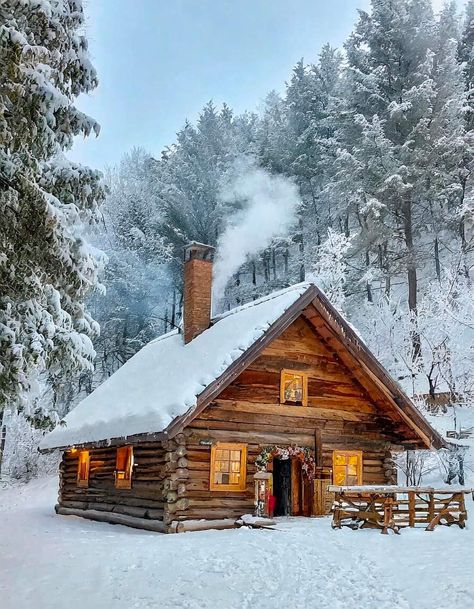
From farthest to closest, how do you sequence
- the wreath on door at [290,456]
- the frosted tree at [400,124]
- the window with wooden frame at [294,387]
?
the frosted tree at [400,124] → the window with wooden frame at [294,387] → the wreath on door at [290,456]

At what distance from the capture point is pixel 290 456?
17312 millimetres


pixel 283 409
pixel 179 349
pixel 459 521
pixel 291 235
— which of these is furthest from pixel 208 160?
pixel 459 521

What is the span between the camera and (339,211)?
1588 inches

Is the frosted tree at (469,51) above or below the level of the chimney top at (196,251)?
above

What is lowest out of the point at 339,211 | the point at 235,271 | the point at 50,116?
the point at 50,116

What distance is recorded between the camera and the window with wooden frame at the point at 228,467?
617 inches

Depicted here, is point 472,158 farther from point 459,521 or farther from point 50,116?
point 50,116

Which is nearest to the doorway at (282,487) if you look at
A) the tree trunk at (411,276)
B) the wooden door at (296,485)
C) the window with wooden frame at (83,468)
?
the wooden door at (296,485)

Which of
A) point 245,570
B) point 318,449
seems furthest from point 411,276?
point 245,570

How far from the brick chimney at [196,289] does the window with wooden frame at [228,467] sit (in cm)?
Answer: 480

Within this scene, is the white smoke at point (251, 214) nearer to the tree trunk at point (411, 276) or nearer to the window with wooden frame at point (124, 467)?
the tree trunk at point (411, 276)

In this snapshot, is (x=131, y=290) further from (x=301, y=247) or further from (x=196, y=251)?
(x=196, y=251)

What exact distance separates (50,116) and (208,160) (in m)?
34.2

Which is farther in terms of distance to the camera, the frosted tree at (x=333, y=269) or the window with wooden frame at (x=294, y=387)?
the frosted tree at (x=333, y=269)
